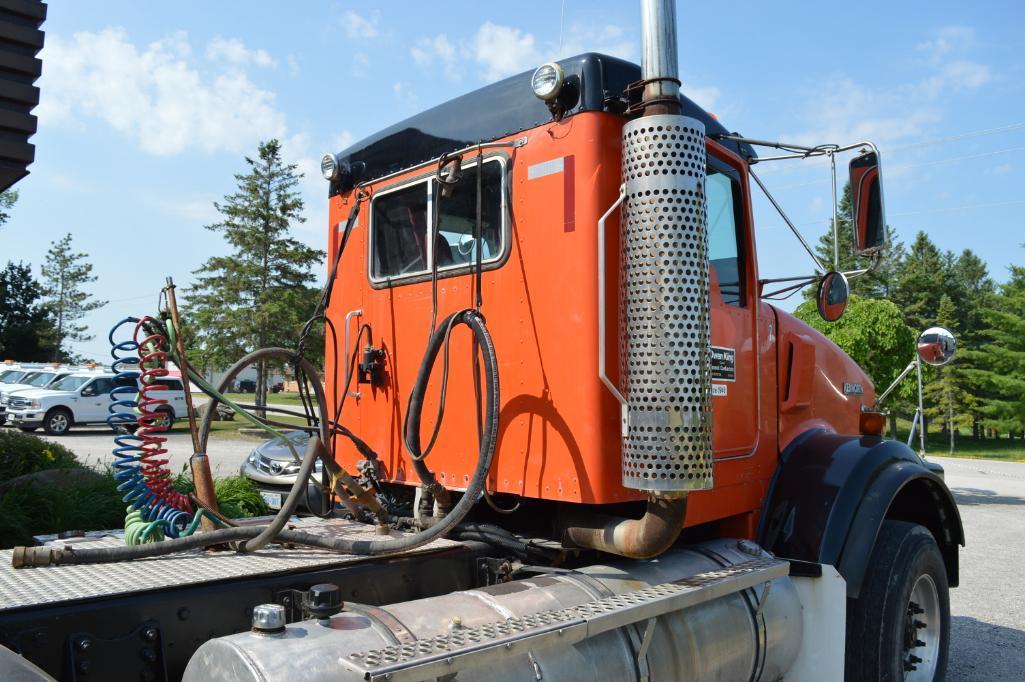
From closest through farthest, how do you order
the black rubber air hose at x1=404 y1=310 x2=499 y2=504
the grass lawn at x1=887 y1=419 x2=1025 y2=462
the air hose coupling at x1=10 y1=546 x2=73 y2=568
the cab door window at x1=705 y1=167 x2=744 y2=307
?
the air hose coupling at x1=10 y1=546 x2=73 y2=568 → the black rubber air hose at x1=404 y1=310 x2=499 y2=504 → the cab door window at x1=705 y1=167 x2=744 y2=307 → the grass lawn at x1=887 y1=419 x2=1025 y2=462

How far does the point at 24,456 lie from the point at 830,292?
25.9 ft

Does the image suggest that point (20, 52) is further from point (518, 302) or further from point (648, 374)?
point (648, 374)

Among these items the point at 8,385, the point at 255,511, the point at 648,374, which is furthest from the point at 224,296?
the point at 648,374

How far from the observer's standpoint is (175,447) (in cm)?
2009

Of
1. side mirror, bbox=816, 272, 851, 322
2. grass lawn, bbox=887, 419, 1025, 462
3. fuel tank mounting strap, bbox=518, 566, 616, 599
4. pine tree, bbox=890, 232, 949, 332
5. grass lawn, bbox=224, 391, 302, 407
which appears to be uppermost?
pine tree, bbox=890, 232, 949, 332

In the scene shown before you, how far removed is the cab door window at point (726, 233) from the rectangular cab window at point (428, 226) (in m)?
1.10

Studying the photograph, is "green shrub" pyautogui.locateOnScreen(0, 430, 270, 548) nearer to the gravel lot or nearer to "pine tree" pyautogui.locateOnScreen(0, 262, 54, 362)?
the gravel lot

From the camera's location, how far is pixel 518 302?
3.45 metres

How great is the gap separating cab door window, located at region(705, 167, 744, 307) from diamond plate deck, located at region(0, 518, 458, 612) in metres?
1.90

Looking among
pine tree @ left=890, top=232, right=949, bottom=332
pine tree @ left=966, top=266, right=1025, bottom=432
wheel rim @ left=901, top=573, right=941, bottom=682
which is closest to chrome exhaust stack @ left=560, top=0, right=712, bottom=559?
wheel rim @ left=901, top=573, right=941, bottom=682

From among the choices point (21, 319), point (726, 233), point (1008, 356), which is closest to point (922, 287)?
point (1008, 356)

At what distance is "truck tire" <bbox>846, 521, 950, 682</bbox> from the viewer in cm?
385

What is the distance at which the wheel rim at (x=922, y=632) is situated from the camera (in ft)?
13.9

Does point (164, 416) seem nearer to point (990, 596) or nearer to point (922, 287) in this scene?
point (990, 596)
